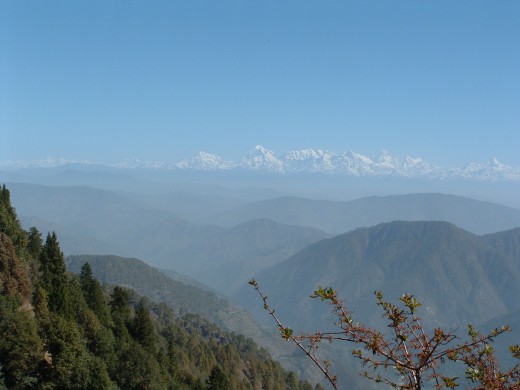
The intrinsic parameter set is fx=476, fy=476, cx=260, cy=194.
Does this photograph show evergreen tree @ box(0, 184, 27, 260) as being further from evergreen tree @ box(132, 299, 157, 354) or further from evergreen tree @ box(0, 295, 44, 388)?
evergreen tree @ box(0, 295, 44, 388)

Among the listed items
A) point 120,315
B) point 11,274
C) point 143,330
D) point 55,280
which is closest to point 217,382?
point 143,330

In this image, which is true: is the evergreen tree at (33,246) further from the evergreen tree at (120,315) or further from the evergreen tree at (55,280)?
the evergreen tree at (120,315)

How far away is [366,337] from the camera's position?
638 cm

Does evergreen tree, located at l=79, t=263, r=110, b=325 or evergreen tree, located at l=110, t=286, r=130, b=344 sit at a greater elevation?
evergreen tree, located at l=79, t=263, r=110, b=325

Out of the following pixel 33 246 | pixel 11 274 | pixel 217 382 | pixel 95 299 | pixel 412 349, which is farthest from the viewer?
pixel 33 246

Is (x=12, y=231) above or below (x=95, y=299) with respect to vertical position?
above

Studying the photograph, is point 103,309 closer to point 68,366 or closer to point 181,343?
point 68,366

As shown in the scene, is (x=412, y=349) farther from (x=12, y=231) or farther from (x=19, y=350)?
(x=12, y=231)

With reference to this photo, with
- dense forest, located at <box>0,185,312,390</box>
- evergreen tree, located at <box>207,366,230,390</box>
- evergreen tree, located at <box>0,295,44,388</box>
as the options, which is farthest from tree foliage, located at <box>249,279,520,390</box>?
evergreen tree, located at <box>207,366,230,390</box>

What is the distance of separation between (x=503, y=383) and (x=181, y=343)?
107902 millimetres

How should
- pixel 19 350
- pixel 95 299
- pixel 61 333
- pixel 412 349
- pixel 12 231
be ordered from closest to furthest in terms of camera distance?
pixel 412 349
pixel 19 350
pixel 61 333
pixel 12 231
pixel 95 299

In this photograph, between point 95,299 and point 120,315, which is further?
point 120,315

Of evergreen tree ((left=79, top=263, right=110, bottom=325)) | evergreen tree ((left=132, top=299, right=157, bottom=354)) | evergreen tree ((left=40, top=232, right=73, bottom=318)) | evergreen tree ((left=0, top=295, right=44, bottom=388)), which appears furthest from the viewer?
evergreen tree ((left=132, top=299, right=157, bottom=354))

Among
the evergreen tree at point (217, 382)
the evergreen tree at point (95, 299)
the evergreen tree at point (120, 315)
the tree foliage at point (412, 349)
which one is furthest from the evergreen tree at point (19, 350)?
the tree foliage at point (412, 349)
